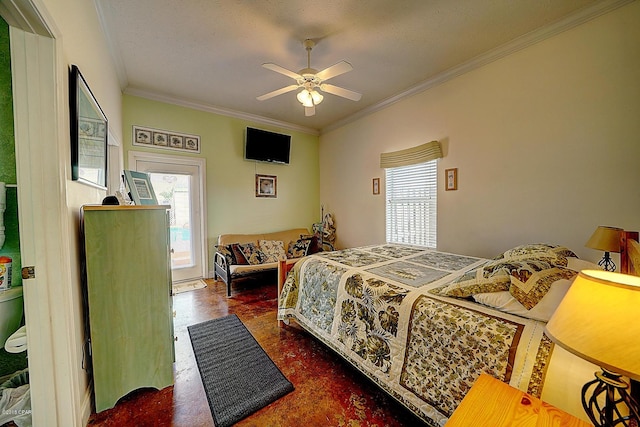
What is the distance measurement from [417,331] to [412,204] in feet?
7.97

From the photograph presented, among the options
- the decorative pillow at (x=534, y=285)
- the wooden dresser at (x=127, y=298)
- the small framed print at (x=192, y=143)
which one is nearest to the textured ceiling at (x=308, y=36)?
the small framed print at (x=192, y=143)

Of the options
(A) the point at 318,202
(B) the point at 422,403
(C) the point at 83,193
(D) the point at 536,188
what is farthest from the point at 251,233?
(D) the point at 536,188

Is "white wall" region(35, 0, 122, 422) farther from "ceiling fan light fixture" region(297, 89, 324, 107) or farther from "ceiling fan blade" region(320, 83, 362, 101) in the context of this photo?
"ceiling fan blade" region(320, 83, 362, 101)

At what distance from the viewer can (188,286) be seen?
146 inches

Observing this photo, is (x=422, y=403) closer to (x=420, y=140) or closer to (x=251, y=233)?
(x=420, y=140)

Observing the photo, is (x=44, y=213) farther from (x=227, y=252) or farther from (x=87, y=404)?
(x=227, y=252)

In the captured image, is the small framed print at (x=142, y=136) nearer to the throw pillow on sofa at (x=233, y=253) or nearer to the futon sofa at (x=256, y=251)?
the futon sofa at (x=256, y=251)

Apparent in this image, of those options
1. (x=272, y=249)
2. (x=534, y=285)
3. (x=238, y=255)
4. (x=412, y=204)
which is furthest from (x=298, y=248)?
(x=534, y=285)

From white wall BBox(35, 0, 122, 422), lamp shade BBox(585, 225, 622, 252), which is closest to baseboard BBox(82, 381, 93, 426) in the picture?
white wall BBox(35, 0, 122, 422)

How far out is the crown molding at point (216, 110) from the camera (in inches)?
135

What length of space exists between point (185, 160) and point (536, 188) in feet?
14.8

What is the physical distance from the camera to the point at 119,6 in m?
1.97

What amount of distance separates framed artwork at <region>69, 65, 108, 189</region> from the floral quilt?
180 cm

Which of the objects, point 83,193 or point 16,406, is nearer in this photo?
point 16,406
